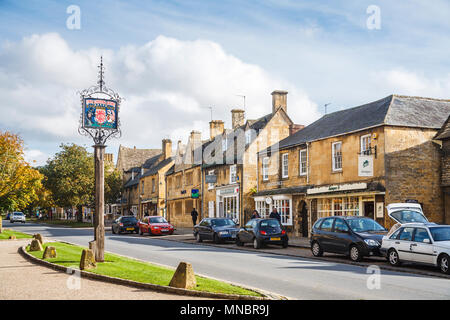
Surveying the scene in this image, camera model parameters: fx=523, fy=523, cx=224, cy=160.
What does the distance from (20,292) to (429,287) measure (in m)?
8.70

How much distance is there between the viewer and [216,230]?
28.2 m

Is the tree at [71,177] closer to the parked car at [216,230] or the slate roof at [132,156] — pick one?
the slate roof at [132,156]

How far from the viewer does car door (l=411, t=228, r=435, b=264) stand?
15.0 m

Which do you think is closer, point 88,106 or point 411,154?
point 88,106

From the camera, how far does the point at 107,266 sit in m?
14.7

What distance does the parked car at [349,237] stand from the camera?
1778 cm

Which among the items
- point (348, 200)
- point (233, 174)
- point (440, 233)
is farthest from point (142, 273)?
point (233, 174)

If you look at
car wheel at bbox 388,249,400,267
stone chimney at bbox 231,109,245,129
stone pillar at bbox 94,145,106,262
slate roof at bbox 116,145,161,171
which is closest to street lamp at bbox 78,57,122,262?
stone pillar at bbox 94,145,106,262

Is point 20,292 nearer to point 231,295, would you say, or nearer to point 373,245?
point 231,295

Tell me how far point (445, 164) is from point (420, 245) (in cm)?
1152

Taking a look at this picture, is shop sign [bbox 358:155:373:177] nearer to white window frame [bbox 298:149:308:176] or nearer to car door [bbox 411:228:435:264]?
white window frame [bbox 298:149:308:176]

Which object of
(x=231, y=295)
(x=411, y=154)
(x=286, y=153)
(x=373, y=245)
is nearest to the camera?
(x=231, y=295)

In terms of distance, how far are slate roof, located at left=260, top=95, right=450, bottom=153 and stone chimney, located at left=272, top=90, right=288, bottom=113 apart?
27.2 ft
